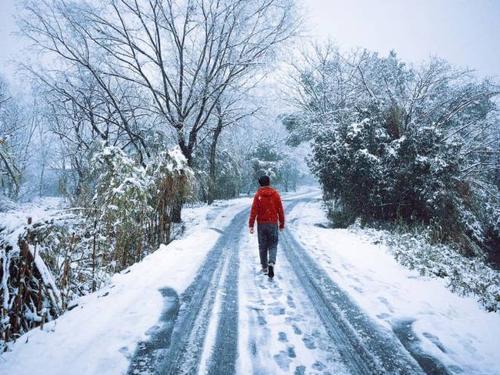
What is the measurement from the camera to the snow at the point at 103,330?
3068mm

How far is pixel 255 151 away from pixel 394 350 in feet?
126

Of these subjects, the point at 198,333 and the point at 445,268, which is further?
the point at 445,268

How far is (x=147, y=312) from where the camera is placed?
4.29 meters

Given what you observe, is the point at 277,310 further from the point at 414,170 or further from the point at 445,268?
the point at 414,170

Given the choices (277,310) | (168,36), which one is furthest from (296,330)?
(168,36)

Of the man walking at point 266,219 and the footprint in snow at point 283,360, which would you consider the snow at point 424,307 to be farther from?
the footprint in snow at point 283,360

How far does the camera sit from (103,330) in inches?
148

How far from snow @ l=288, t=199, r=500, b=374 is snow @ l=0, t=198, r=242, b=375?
3.09 m

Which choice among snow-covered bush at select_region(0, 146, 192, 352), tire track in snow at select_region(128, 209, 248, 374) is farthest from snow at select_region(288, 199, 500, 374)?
snow-covered bush at select_region(0, 146, 192, 352)

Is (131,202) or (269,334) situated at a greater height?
(131,202)

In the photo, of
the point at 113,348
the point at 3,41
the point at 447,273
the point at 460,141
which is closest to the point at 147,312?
the point at 113,348

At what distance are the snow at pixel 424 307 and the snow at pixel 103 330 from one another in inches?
122

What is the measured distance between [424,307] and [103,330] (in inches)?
176

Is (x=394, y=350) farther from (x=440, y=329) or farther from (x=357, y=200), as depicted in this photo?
(x=357, y=200)
